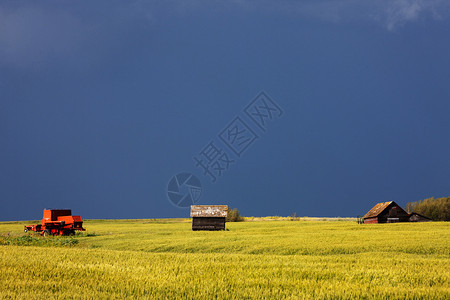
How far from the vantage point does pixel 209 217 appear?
47906 millimetres

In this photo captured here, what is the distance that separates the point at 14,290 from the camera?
883 centimetres

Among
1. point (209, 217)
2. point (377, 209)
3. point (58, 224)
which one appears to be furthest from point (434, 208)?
point (58, 224)

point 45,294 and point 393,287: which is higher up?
point 45,294

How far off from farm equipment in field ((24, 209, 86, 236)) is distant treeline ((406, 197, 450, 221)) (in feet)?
236

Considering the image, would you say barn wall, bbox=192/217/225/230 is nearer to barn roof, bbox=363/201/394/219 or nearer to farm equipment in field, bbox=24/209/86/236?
farm equipment in field, bbox=24/209/86/236

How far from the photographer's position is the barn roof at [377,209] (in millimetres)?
57888

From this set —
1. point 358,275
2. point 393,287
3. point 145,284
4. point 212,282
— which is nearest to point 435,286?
point 393,287

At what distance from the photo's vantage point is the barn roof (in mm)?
57888

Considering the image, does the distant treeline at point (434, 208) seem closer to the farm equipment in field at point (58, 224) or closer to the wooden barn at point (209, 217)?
the wooden barn at point (209, 217)

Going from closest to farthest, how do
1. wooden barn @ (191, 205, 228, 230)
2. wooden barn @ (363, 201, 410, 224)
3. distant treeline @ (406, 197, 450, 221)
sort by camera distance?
wooden barn @ (191, 205, 228, 230) → wooden barn @ (363, 201, 410, 224) → distant treeline @ (406, 197, 450, 221)

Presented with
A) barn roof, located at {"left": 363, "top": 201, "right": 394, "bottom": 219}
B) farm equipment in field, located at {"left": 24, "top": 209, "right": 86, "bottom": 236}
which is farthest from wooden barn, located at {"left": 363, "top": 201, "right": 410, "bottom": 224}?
farm equipment in field, located at {"left": 24, "top": 209, "right": 86, "bottom": 236}

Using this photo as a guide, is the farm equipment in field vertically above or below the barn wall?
above

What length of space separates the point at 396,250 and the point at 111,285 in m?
18.6

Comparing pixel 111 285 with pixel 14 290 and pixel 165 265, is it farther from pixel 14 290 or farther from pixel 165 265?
pixel 165 265
